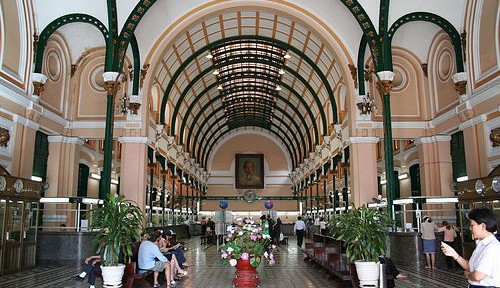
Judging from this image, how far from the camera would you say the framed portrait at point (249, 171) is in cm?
4722

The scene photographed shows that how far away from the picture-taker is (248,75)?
2992 cm

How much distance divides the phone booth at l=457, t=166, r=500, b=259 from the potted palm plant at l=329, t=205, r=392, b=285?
446 centimetres

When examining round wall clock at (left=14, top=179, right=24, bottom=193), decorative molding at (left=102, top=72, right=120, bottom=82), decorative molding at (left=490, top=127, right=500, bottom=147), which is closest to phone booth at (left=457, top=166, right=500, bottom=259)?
decorative molding at (left=490, top=127, right=500, bottom=147)

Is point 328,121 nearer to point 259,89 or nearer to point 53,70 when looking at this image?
point 259,89

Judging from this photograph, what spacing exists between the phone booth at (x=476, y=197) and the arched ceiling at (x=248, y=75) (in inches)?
270

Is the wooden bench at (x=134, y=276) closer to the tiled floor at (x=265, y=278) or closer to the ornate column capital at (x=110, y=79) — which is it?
the tiled floor at (x=265, y=278)

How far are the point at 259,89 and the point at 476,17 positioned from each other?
2093 centimetres

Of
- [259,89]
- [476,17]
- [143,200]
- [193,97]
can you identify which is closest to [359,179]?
[476,17]

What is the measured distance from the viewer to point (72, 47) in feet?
54.0

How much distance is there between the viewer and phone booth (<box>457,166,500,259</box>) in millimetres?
10445

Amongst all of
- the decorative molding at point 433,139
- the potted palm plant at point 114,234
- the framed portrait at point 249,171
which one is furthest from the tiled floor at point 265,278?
the framed portrait at point 249,171

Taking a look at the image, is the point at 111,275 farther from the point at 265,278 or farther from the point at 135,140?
the point at 135,140

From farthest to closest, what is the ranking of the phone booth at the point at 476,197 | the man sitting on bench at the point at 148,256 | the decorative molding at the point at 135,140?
the decorative molding at the point at 135,140 < the phone booth at the point at 476,197 < the man sitting on bench at the point at 148,256

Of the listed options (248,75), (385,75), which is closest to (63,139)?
(385,75)
